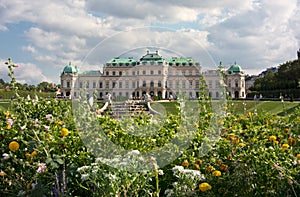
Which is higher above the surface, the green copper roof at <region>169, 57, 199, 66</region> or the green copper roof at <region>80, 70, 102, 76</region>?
the green copper roof at <region>169, 57, 199, 66</region>

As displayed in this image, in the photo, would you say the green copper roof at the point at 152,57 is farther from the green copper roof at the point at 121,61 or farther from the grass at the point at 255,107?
the grass at the point at 255,107

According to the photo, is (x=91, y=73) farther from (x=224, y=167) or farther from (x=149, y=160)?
(x=224, y=167)

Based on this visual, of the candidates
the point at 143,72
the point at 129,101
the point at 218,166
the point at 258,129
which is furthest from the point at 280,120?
the point at 129,101

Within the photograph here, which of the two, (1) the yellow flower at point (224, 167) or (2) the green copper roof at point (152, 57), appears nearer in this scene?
(1) the yellow flower at point (224, 167)

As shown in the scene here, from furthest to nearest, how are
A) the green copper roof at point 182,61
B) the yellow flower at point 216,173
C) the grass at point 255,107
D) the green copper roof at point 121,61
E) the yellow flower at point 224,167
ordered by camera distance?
the grass at point 255,107 < the green copper roof at point 121,61 < the green copper roof at point 182,61 < the yellow flower at point 224,167 < the yellow flower at point 216,173

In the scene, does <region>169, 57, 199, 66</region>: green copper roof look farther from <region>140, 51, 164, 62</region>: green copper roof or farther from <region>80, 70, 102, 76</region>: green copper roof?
<region>80, 70, 102, 76</region>: green copper roof

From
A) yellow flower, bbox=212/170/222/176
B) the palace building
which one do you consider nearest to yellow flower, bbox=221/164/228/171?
yellow flower, bbox=212/170/222/176

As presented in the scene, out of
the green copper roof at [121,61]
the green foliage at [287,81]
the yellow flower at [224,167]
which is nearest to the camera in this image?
the yellow flower at [224,167]

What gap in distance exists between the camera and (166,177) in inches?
117

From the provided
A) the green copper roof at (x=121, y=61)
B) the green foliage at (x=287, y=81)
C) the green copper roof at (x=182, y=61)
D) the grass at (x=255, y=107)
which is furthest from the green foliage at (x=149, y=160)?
the green foliage at (x=287, y=81)

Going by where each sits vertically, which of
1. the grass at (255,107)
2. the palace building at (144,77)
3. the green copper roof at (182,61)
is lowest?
the grass at (255,107)

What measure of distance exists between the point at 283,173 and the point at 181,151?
0.91m

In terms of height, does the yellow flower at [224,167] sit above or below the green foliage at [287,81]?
below

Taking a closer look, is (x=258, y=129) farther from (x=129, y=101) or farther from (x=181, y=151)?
(x=129, y=101)
